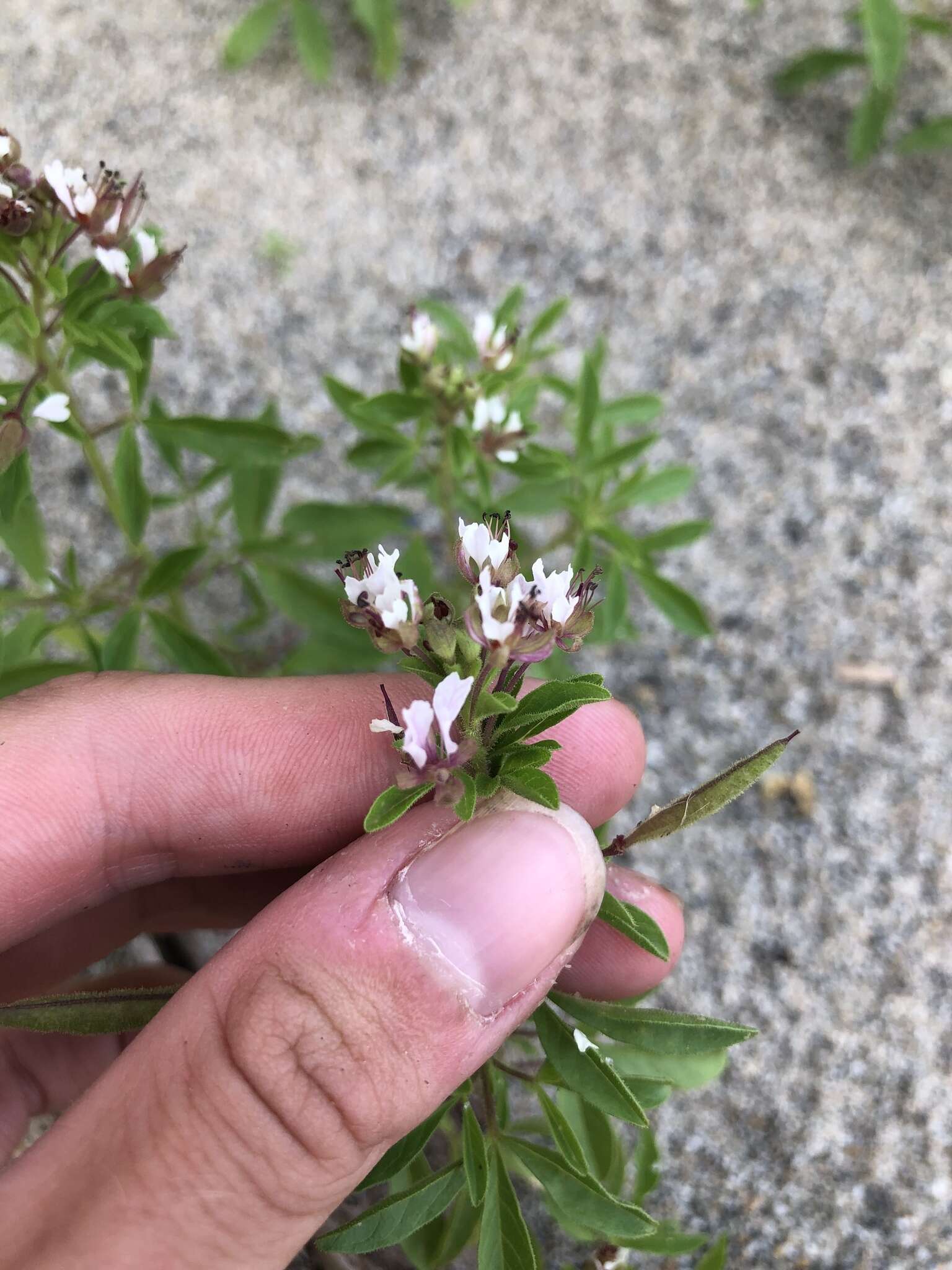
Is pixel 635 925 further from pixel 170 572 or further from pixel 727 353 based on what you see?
pixel 727 353

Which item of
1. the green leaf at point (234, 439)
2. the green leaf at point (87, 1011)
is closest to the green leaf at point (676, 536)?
the green leaf at point (234, 439)

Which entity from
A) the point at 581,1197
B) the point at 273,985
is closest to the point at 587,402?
the point at 273,985

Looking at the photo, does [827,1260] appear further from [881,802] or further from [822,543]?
[822,543]

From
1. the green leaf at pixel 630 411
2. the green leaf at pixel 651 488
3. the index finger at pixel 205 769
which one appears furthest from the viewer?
the green leaf at pixel 630 411

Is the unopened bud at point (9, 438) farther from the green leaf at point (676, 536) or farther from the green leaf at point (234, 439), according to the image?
the green leaf at point (676, 536)

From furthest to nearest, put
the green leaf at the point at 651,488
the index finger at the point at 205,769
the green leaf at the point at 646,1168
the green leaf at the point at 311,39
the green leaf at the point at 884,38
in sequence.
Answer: the green leaf at the point at 311,39
the green leaf at the point at 884,38
the green leaf at the point at 651,488
the green leaf at the point at 646,1168
the index finger at the point at 205,769

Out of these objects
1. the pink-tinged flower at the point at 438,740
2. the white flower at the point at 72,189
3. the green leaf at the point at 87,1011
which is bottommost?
the green leaf at the point at 87,1011
